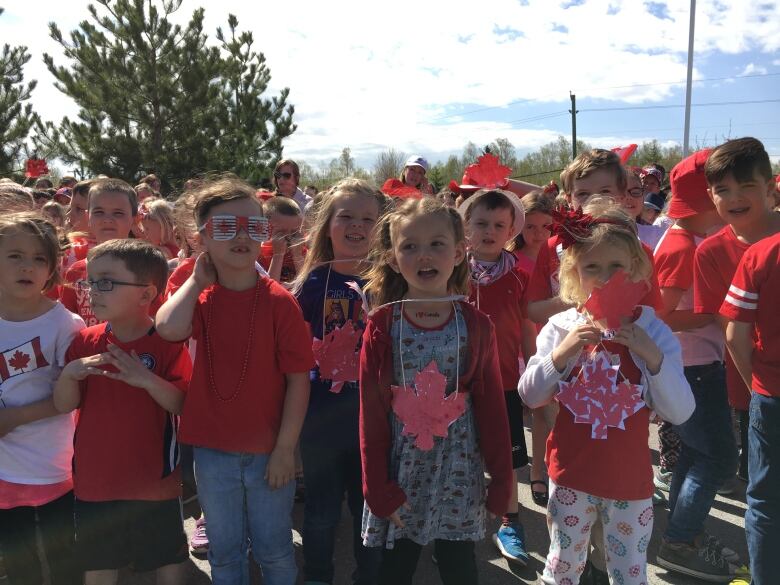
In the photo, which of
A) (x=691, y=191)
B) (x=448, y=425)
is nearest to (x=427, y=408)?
(x=448, y=425)

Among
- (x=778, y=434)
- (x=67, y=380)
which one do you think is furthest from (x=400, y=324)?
(x=778, y=434)

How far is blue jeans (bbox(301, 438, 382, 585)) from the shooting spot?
2.50m

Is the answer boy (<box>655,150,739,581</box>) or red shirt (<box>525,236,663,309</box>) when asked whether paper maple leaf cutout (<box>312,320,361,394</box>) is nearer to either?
red shirt (<box>525,236,663,309</box>)

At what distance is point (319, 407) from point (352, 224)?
2.75 ft

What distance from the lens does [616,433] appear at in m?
2.13

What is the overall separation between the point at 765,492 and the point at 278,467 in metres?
1.92

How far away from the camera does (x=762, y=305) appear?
2.27 metres

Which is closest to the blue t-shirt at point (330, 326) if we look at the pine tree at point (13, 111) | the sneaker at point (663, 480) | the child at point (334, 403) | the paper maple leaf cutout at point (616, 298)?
the child at point (334, 403)

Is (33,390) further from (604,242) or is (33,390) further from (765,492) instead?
(765,492)

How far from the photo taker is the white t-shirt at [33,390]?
239 centimetres

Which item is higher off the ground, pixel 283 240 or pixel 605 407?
pixel 283 240

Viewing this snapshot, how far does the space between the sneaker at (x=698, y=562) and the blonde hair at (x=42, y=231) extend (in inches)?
126

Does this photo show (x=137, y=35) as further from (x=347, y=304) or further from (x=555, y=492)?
(x=555, y=492)

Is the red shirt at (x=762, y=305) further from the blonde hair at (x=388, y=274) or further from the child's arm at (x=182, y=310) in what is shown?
the child's arm at (x=182, y=310)
